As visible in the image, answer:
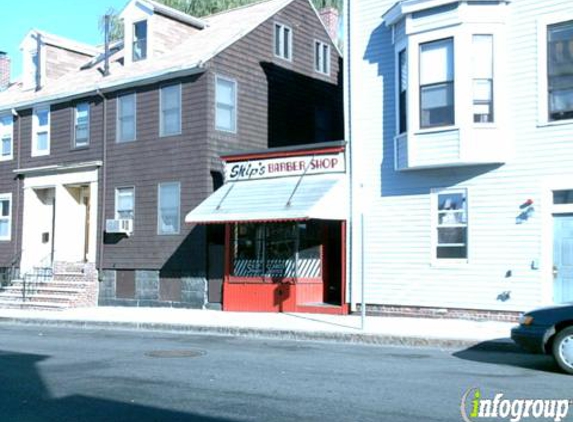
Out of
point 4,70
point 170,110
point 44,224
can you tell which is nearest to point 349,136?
point 170,110

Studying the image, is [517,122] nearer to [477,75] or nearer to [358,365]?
[477,75]

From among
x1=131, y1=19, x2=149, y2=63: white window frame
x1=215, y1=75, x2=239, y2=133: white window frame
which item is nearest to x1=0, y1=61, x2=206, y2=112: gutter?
x1=215, y1=75, x2=239, y2=133: white window frame

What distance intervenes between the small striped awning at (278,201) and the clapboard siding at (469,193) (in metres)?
0.62

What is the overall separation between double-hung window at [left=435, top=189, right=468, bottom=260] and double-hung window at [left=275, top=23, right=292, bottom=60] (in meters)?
10.0

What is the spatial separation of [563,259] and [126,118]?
14083mm

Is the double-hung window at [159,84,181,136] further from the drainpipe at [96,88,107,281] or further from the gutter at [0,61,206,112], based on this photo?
the drainpipe at [96,88,107,281]

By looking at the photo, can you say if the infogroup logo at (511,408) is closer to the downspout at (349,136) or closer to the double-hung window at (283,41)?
the downspout at (349,136)

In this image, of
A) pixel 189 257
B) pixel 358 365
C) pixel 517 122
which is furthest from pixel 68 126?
pixel 358 365

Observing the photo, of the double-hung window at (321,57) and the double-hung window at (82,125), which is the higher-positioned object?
the double-hung window at (321,57)

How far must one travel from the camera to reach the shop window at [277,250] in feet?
63.3

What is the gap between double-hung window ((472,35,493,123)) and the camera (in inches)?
635

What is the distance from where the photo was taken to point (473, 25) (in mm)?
16000

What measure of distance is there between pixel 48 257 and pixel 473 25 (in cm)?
1662

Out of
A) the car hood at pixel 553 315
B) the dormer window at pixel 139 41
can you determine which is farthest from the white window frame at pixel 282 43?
the car hood at pixel 553 315
